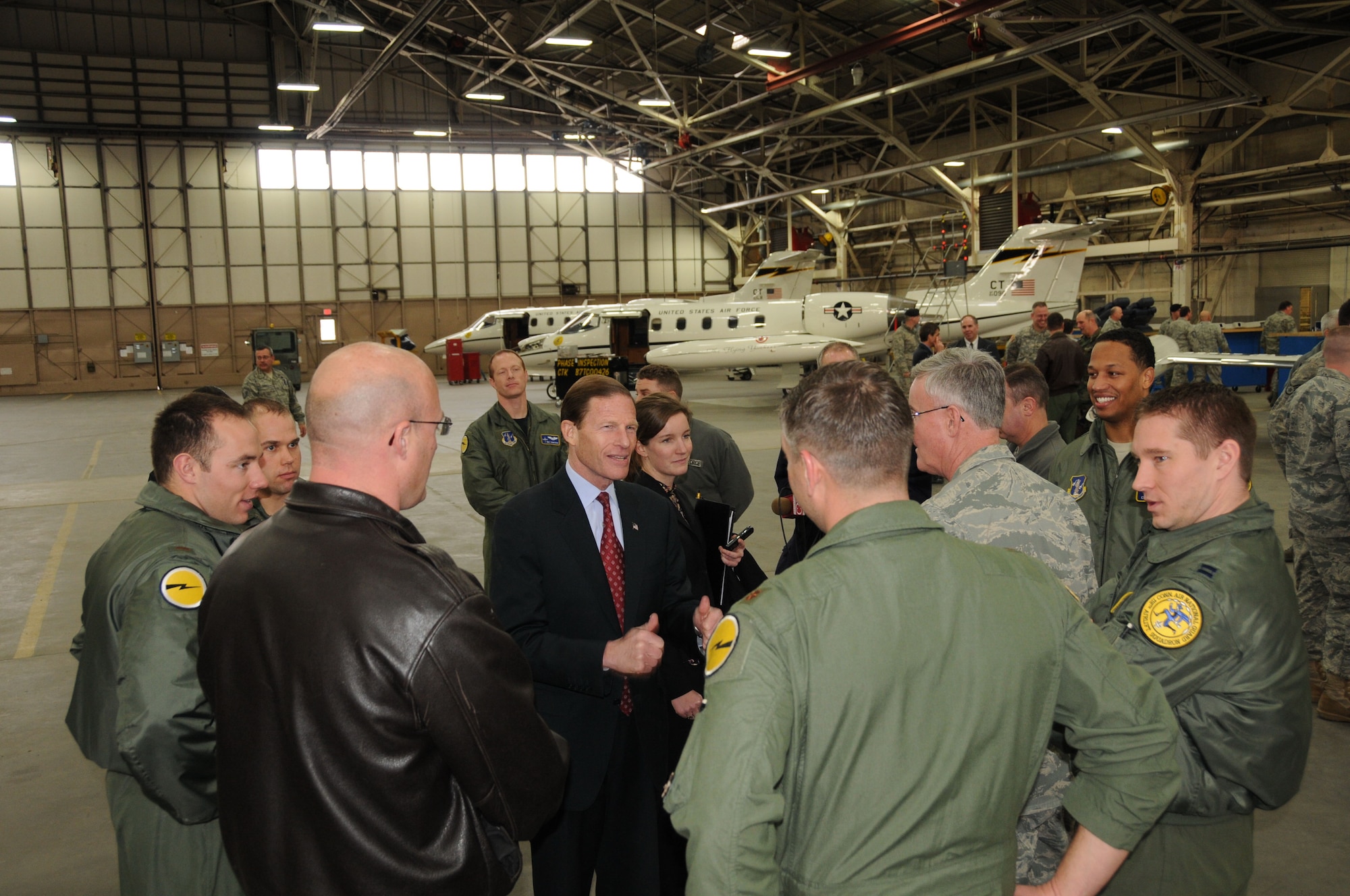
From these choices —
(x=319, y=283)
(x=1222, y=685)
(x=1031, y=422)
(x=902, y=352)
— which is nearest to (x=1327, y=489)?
(x=1031, y=422)

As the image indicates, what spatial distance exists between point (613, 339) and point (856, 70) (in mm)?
9111

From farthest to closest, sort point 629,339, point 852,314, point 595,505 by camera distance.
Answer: point 629,339 < point 852,314 < point 595,505

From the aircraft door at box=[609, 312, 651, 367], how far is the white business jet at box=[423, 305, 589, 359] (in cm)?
110

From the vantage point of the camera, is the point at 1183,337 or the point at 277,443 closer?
the point at 277,443

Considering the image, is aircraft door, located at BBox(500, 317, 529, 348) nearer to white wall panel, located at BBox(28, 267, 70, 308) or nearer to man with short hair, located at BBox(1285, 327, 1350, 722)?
white wall panel, located at BBox(28, 267, 70, 308)

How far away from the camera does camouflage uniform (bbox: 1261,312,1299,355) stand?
1709 centimetres

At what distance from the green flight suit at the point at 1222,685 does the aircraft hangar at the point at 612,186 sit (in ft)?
26.5

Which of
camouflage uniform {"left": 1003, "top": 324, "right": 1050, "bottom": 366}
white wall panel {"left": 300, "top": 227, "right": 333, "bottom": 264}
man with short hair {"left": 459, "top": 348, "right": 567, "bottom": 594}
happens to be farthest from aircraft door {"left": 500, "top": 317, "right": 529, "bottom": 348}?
man with short hair {"left": 459, "top": 348, "right": 567, "bottom": 594}

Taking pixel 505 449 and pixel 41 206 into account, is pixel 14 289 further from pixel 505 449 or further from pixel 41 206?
pixel 505 449

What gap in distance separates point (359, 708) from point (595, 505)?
1.46 metres

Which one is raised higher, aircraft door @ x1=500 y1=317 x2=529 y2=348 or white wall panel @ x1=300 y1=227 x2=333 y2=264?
white wall panel @ x1=300 y1=227 x2=333 y2=264

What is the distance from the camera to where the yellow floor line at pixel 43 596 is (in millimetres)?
6188

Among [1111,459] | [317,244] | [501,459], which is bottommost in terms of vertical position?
[501,459]

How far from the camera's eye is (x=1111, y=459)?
362cm
